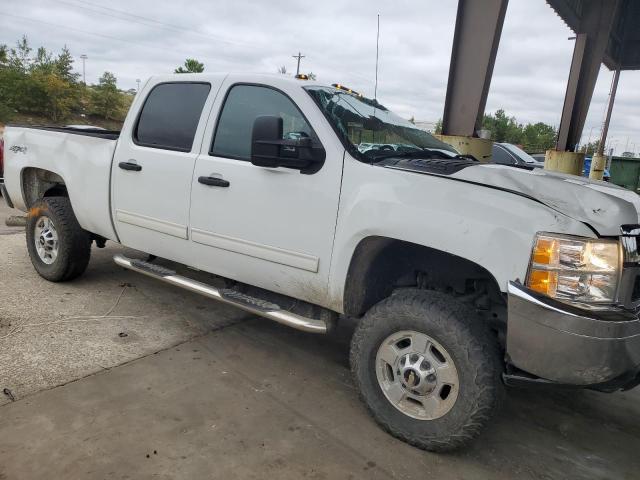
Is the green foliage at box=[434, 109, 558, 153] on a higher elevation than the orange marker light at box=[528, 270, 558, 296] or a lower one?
higher

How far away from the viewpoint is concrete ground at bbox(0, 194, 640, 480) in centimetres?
248

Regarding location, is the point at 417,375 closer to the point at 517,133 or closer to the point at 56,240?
the point at 56,240

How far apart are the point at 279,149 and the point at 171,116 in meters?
1.39

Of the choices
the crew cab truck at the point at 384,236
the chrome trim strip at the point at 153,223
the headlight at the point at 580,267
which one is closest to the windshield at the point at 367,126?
the crew cab truck at the point at 384,236

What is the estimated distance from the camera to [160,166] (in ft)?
12.3

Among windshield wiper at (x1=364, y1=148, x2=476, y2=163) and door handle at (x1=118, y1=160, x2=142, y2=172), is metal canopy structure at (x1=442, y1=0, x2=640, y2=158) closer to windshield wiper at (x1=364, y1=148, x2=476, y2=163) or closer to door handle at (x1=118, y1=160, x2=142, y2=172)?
windshield wiper at (x1=364, y1=148, x2=476, y2=163)

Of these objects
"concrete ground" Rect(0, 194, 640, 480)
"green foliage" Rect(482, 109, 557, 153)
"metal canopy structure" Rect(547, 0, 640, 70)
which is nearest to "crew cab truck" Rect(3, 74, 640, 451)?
"concrete ground" Rect(0, 194, 640, 480)

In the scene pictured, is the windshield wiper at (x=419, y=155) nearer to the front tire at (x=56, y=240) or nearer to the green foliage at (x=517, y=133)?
the front tire at (x=56, y=240)

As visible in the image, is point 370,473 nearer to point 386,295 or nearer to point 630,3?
point 386,295

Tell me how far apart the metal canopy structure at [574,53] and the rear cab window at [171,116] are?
5894mm

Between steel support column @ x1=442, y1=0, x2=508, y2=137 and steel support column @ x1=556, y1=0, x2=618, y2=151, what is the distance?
915cm

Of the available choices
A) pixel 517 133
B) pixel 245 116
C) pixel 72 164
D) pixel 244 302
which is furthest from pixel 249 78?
pixel 517 133

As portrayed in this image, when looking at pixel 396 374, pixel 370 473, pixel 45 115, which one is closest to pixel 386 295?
pixel 396 374

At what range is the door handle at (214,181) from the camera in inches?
131
